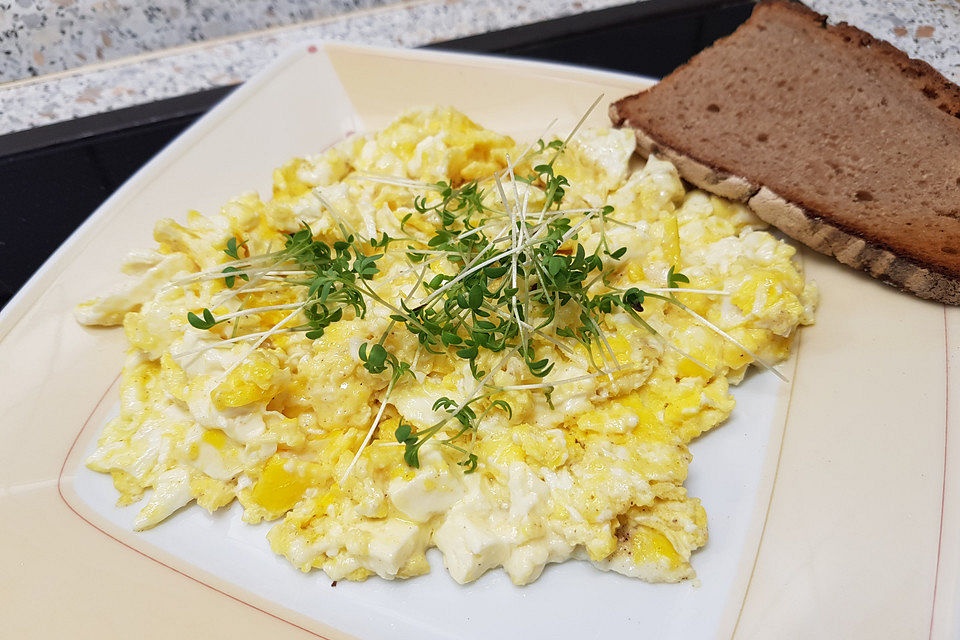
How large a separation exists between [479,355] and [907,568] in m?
1.05

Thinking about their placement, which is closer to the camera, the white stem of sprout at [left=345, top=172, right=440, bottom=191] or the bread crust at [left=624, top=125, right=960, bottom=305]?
the bread crust at [left=624, top=125, right=960, bottom=305]

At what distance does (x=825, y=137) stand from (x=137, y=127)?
2518mm

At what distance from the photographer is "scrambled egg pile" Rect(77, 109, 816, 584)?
1.41m

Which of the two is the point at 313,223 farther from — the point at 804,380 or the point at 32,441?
the point at 804,380

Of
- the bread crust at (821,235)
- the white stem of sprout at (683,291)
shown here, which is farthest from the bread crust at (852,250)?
the white stem of sprout at (683,291)

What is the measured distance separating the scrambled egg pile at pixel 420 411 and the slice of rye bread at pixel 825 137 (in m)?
0.21

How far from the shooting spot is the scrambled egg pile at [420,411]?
141cm

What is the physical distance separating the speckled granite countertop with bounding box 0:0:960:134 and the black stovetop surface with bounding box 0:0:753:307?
1.25 ft

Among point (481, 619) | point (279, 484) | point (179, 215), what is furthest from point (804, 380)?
point (179, 215)

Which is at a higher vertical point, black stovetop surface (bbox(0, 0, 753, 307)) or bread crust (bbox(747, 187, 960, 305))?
black stovetop surface (bbox(0, 0, 753, 307))

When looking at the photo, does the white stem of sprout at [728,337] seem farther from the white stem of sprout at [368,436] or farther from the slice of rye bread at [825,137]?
the white stem of sprout at [368,436]

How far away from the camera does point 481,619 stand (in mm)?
1414

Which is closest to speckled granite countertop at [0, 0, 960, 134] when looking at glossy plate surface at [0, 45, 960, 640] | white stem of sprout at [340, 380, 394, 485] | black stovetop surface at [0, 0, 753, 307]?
black stovetop surface at [0, 0, 753, 307]

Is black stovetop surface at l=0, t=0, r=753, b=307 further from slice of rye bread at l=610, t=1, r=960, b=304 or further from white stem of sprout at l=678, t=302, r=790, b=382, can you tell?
white stem of sprout at l=678, t=302, r=790, b=382
